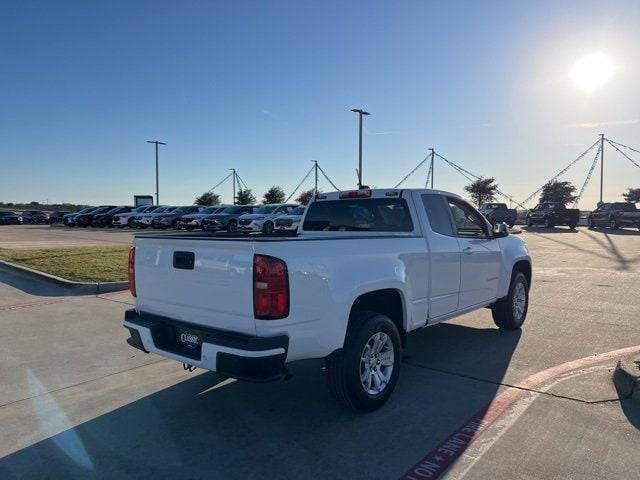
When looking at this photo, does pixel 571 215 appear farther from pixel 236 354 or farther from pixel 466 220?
pixel 236 354

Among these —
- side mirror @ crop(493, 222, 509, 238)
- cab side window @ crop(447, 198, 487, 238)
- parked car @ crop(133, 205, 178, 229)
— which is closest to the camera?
cab side window @ crop(447, 198, 487, 238)

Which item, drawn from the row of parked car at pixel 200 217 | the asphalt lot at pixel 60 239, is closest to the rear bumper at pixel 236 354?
the asphalt lot at pixel 60 239

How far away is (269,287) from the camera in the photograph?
11.6 feet

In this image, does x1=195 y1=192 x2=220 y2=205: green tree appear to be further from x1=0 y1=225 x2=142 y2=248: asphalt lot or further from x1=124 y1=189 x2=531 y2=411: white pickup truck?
x1=124 y1=189 x2=531 y2=411: white pickup truck

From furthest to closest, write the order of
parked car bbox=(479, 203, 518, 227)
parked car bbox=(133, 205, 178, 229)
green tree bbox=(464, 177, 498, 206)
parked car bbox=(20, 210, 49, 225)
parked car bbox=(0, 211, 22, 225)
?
green tree bbox=(464, 177, 498, 206)
parked car bbox=(20, 210, 49, 225)
parked car bbox=(0, 211, 22, 225)
parked car bbox=(479, 203, 518, 227)
parked car bbox=(133, 205, 178, 229)

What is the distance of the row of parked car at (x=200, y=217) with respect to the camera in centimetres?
2852

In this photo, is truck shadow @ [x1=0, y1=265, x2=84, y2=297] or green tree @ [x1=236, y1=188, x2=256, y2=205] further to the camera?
green tree @ [x1=236, y1=188, x2=256, y2=205]

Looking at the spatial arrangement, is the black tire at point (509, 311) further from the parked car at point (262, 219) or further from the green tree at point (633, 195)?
the green tree at point (633, 195)

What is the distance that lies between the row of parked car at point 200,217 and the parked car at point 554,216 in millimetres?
17748

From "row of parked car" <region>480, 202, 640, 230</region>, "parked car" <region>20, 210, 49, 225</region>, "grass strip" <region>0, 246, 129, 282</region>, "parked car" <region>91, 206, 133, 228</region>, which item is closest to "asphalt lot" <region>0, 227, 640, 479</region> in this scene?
"grass strip" <region>0, 246, 129, 282</region>

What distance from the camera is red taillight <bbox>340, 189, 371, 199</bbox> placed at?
5.68 m

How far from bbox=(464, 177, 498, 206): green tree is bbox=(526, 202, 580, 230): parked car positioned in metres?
23.9

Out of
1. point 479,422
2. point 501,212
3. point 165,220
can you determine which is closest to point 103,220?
point 165,220

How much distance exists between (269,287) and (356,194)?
247 cm
